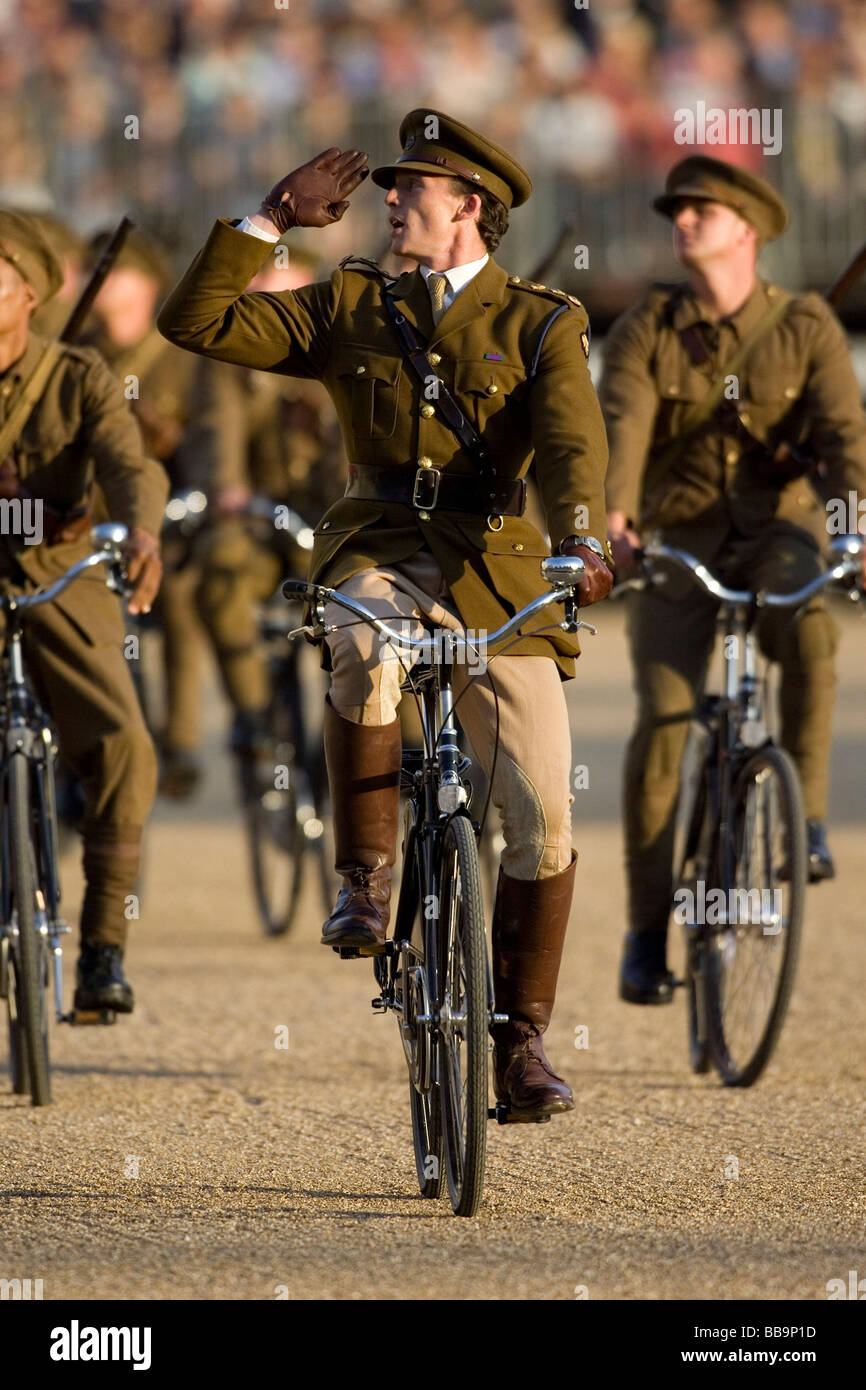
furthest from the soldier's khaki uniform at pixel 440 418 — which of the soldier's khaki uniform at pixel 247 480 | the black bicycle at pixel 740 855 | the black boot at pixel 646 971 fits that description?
the soldier's khaki uniform at pixel 247 480

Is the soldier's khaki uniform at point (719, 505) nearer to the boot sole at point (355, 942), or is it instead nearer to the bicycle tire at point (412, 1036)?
the bicycle tire at point (412, 1036)

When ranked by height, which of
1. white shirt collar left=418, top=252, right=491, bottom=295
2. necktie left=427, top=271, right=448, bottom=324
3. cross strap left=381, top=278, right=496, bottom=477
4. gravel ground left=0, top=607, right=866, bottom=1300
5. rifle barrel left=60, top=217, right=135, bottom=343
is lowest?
gravel ground left=0, top=607, right=866, bottom=1300

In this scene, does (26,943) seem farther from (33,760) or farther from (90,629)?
(90,629)

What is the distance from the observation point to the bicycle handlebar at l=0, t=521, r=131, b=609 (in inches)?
247

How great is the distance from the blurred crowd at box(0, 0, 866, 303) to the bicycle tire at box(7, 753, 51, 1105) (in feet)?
42.2

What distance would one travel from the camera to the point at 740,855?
6.93 meters

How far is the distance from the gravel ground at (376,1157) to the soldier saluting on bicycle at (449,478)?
16.5 inches

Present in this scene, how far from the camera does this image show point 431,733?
5.27 m

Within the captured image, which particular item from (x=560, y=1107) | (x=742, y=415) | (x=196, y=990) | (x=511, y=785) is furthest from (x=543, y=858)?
(x=196, y=990)

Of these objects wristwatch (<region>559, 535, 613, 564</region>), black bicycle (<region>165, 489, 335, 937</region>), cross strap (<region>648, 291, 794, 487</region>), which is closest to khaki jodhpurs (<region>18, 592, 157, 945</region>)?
cross strap (<region>648, 291, 794, 487</region>)

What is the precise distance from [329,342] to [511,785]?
3.46 feet

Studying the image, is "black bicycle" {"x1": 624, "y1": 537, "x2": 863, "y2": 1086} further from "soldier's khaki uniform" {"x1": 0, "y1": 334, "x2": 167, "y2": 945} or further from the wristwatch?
the wristwatch

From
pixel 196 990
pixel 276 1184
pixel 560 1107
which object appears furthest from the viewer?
pixel 196 990
